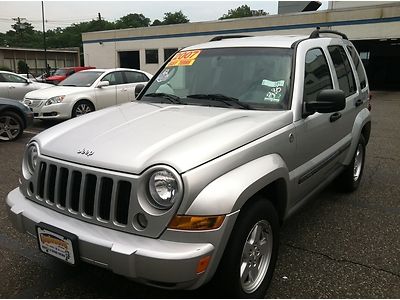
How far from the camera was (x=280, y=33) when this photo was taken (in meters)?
26.2

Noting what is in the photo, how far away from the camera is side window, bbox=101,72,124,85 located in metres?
10.7

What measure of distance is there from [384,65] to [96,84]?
2602cm

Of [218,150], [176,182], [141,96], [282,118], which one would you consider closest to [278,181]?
[282,118]

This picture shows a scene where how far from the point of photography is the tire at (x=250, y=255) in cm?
234

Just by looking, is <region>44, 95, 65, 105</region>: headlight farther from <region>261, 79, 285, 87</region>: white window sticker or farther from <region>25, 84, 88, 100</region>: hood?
<region>261, 79, 285, 87</region>: white window sticker

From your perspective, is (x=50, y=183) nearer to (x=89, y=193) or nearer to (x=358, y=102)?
(x=89, y=193)

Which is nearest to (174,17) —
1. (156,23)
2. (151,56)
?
(156,23)

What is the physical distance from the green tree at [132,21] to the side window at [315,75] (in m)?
82.9

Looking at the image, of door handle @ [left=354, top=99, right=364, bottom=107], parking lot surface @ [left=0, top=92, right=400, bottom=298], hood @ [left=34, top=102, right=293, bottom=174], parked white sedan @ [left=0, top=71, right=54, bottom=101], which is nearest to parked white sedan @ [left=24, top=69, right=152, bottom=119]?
parked white sedan @ [left=0, top=71, right=54, bottom=101]

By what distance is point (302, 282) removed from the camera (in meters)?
2.93

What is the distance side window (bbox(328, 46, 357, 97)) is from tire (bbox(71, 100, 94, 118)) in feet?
23.3

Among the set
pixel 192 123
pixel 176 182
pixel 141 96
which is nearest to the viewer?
pixel 176 182

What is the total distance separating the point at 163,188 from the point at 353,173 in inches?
127

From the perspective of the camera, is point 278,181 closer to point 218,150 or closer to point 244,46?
point 218,150
